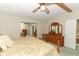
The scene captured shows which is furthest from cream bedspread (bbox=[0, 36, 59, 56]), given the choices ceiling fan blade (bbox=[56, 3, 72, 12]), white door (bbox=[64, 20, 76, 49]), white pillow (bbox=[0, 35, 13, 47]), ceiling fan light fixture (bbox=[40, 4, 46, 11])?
ceiling fan blade (bbox=[56, 3, 72, 12])

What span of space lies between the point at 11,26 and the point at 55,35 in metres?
0.56

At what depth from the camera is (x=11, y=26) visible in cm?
110

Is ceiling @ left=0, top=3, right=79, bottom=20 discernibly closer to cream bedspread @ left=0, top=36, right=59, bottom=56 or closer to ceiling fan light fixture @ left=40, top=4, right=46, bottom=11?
ceiling fan light fixture @ left=40, top=4, right=46, bottom=11

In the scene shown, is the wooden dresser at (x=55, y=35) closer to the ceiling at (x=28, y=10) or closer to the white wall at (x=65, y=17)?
the white wall at (x=65, y=17)

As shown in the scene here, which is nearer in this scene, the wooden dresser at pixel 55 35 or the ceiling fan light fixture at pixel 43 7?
the ceiling fan light fixture at pixel 43 7

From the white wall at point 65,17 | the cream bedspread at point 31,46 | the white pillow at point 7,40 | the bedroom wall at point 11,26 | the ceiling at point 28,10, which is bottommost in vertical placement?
the cream bedspread at point 31,46

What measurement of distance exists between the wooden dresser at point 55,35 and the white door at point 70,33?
7cm

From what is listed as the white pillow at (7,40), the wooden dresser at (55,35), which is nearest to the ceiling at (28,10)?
the wooden dresser at (55,35)

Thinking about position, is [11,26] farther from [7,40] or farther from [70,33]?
[70,33]

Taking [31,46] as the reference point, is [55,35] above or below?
above

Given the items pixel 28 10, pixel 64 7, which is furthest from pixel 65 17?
pixel 28 10

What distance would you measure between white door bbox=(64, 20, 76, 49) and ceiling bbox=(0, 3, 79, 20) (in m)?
0.16

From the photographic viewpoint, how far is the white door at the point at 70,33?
114 cm

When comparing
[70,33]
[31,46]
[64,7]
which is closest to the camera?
[64,7]
